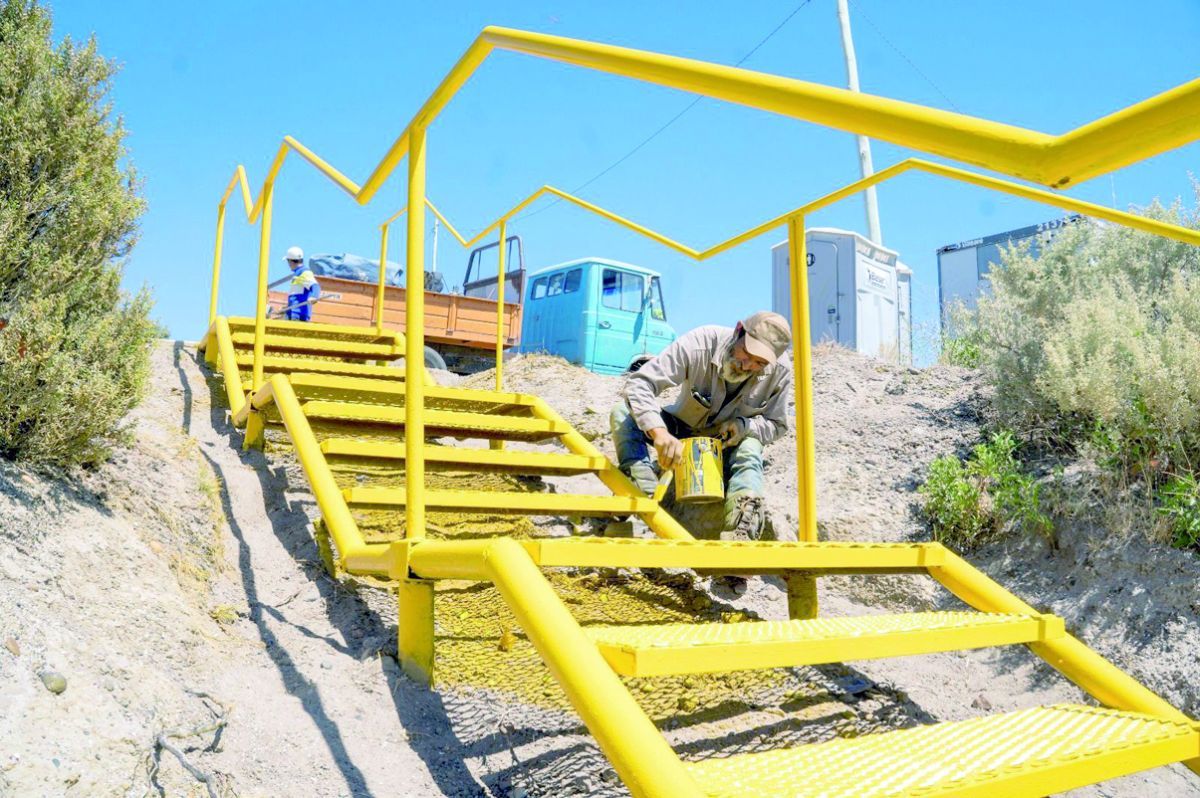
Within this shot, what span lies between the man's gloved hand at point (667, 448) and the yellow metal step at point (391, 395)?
80cm

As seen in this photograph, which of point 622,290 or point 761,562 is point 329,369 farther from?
A: point 622,290

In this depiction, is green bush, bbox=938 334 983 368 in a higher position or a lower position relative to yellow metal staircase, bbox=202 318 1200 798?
higher

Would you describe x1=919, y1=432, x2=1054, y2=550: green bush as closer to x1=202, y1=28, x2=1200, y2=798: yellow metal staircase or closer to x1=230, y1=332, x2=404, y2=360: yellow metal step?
x1=202, y1=28, x2=1200, y2=798: yellow metal staircase

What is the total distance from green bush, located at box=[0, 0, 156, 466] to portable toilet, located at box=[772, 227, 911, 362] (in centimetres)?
814

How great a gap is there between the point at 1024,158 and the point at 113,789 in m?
1.78

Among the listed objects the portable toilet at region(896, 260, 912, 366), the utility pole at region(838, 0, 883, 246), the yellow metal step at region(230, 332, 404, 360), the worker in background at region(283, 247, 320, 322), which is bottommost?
the yellow metal step at region(230, 332, 404, 360)

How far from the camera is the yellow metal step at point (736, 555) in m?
2.01

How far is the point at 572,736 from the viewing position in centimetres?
222

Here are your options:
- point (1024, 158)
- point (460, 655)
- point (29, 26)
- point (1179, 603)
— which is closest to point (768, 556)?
point (460, 655)

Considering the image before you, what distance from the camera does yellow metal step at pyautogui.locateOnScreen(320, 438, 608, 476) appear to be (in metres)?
3.09

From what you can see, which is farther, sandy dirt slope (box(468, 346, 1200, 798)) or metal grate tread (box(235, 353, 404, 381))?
metal grate tread (box(235, 353, 404, 381))

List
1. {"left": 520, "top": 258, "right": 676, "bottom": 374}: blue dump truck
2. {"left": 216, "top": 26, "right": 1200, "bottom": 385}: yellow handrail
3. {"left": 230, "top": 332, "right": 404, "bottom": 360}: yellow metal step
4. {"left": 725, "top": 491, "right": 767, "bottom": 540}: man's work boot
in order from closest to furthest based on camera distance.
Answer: {"left": 216, "top": 26, "right": 1200, "bottom": 385}: yellow handrail → {"left": 725, "top": 491, "right": 767, "bottom": 540}: man's work boot → {"left": 230, "top": 332, "right": 404, "bottom": 360}: yellow metal step → {"left": 520, "top": 258, "right": 676, "bottom": 374}: blue dump truck

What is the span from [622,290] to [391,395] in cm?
786

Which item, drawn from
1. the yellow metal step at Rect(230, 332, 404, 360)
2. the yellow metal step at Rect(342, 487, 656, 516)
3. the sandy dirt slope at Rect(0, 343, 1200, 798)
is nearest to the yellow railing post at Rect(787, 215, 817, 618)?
the sandy dirt slope at Rect(0, 343, 1200, 798)
